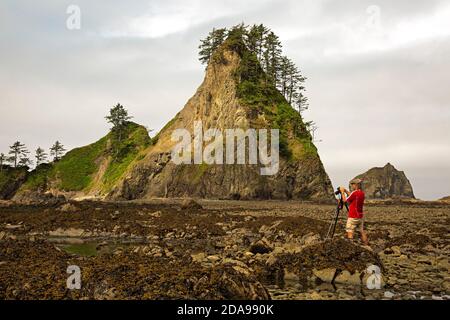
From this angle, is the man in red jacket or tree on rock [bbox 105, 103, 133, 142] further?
tree on rock [bbox 105, 103, 133, 142]

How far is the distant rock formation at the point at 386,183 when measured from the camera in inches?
5059

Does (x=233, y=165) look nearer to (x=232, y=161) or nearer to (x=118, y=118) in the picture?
(x=232, y=161)

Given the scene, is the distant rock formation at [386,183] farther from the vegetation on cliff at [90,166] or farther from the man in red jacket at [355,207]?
the man in red jacket at [355,207]

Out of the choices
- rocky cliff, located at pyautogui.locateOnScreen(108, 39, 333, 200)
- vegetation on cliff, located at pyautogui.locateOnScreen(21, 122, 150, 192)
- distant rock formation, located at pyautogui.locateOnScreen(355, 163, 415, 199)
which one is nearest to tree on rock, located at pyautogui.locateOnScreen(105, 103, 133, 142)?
vegetation on cliff, located at pyautogui.locateOnScreen(21, 122, 150, 192)

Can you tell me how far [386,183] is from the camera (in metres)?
130

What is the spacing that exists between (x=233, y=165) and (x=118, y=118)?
57582 millimetres

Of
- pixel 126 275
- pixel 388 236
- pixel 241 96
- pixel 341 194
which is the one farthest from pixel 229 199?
pixel 126 275

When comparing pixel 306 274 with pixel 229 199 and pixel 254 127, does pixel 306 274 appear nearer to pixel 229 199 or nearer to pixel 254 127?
pixel 229 199

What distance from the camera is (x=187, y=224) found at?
2795 cm

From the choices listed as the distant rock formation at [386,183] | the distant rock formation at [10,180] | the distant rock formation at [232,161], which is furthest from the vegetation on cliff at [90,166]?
the distant rock formation at [386,183]

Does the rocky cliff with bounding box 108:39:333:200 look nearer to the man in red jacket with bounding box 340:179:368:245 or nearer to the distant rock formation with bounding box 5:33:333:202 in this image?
the distant rock formation with bounding box 5:33:333:202
